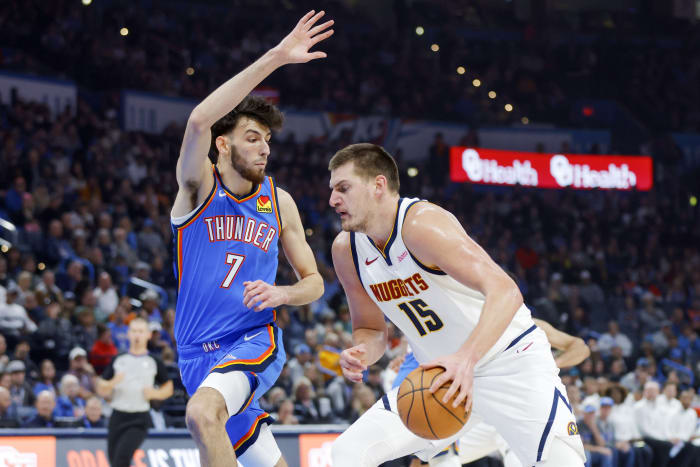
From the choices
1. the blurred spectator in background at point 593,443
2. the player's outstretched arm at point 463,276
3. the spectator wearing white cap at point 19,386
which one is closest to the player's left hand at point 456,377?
the player's outstretched arm at point 463,276

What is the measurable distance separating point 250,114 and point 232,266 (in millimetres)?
927

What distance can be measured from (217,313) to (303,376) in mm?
7903

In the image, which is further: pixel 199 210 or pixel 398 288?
pixel 199 210

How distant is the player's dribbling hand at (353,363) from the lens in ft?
15.9

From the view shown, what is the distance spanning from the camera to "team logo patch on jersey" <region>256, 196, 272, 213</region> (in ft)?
18.7

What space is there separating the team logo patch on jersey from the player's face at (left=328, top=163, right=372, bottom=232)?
3.50 ft

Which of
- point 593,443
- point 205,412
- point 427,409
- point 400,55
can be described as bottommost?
point 593,443

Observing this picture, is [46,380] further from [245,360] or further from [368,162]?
[368,162]

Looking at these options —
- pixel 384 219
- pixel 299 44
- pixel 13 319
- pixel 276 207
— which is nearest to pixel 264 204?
pixel 276 207

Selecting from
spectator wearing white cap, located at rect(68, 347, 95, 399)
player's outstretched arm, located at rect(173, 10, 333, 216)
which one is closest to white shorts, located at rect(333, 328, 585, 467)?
player's outstretched arm, located at rect(173, 10, 333, 216)

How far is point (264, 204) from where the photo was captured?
18.8 ft

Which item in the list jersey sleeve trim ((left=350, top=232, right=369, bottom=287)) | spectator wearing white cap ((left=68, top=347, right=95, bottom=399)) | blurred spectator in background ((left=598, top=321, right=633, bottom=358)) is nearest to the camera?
jersey sleeve trim ((left=350, top=232, right=369, bottom=287))

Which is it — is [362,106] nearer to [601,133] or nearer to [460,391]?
[601,133]

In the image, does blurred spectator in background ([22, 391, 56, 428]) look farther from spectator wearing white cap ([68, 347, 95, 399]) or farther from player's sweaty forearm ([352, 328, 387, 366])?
player's sweaty forearm ([352, 328, 387, 366])
